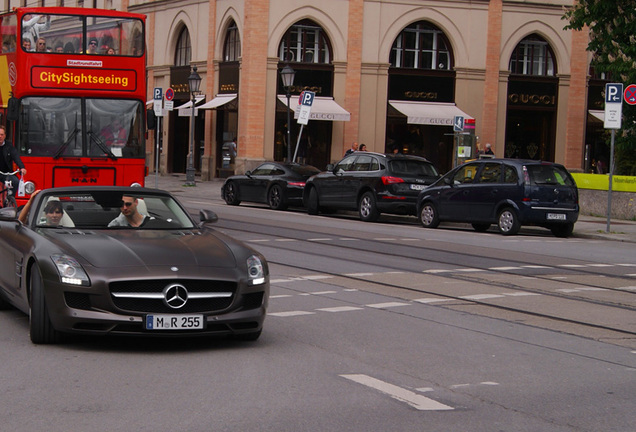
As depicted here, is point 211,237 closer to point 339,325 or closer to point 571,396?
point 339,325

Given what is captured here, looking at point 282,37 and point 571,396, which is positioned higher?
Result: point 282,37

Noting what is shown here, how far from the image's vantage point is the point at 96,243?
816 cm

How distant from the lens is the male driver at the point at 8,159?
1611 cm

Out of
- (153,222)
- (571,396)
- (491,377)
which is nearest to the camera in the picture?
(571,396)

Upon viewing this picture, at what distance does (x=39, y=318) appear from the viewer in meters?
7.91

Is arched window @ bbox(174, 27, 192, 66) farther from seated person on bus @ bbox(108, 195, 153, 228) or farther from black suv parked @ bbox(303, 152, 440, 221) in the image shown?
seated person on bus @ bbox(108, 195, 153, 228)

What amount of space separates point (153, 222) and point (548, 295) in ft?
17.6

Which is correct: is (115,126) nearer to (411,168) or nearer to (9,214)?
(411,168)

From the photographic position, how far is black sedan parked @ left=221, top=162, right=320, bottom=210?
94.1 feet

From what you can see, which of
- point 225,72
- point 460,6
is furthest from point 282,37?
point 460,6

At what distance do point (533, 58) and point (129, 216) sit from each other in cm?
3871

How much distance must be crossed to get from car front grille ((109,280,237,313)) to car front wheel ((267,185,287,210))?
20.9 m

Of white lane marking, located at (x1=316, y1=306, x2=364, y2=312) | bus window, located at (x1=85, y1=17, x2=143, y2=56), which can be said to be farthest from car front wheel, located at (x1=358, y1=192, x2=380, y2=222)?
white lane marking, located at (x1=316, y1=306, x2=364, y2=312)

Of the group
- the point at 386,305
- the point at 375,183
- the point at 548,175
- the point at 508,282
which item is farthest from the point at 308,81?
Answer: the point at 386,305
